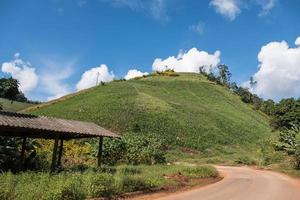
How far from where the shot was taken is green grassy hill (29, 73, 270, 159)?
201ft

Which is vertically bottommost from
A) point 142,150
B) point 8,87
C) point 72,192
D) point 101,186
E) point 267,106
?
point 72,192

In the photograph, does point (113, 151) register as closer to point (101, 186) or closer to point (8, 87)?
point (8, 87)

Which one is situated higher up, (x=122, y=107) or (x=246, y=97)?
(x=246, y=97)

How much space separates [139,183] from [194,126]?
48601mm

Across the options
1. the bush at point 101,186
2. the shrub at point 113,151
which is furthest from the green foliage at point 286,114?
the bush at point 101,186

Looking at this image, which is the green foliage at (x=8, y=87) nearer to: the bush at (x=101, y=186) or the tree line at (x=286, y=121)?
the bush at (x=101, y=186)

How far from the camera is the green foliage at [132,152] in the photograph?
35.8 m

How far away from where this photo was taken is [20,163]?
Result: 23672 millimetres

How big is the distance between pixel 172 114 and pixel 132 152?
34.2 metres

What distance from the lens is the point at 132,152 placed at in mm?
36250

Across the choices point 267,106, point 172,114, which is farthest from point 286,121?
point 267,106

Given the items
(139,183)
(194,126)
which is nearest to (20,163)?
(139,183)

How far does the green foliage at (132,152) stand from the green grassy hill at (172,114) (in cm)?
2015

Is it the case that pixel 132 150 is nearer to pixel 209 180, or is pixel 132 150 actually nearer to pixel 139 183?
pixel 209 180
